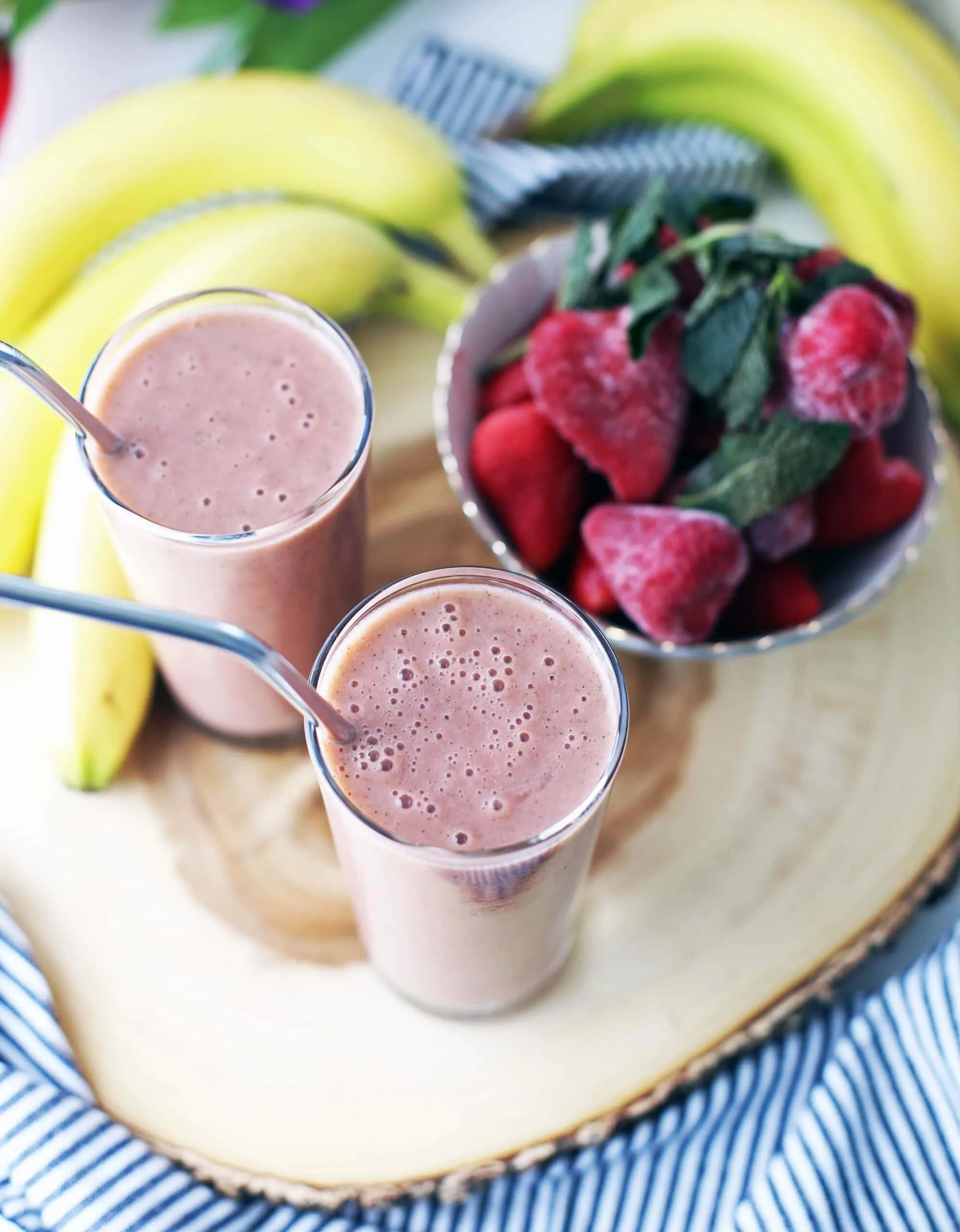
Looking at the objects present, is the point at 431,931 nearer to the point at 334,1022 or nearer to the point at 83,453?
the point at 334,1022

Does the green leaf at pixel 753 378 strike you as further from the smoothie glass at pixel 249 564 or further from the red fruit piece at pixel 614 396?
the smoothie glass at pixel 249 564

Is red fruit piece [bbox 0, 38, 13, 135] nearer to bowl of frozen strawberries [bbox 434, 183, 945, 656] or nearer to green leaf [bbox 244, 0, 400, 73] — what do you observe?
green leaf [bbox 244, 0, 400, 73]

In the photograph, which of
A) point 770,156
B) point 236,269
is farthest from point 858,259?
point 236,269

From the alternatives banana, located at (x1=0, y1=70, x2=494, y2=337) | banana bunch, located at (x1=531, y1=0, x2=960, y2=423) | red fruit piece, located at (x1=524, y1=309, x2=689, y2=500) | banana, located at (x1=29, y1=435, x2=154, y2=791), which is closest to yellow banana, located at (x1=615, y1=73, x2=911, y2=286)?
banana bunch, located at (x1=531, y1=0, x2=960, y2=423)

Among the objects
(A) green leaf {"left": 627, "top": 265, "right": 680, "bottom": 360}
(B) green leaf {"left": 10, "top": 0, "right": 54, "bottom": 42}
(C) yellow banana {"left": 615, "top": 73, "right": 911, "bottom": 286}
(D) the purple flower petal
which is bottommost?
(B) green leaf {"left": 10, "top": 0, "right": 54, "bottom": 42}

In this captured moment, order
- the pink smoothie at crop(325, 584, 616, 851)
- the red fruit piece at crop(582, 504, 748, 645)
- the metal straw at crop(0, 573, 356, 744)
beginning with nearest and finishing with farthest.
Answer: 1. the metal straw at crop(0, 573, 356, 744)
2. the pink smoothie at crop(325, 584, 616, 851)
3. the red fruit piece at crop(582, 504, 748, 645)

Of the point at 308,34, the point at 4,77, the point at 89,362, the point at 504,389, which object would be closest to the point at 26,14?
the point at 4,77
